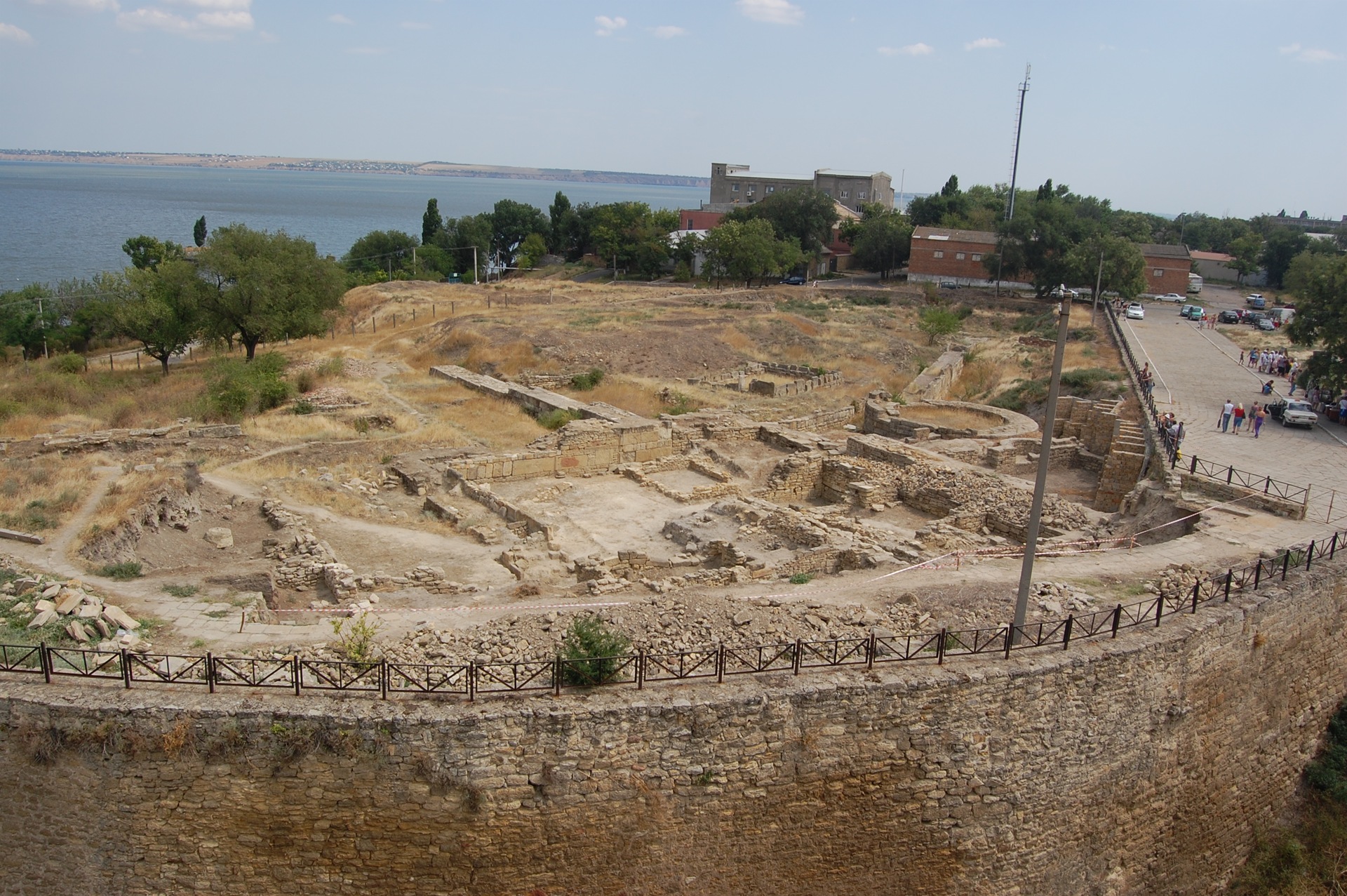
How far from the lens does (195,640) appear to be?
1076 centimetres

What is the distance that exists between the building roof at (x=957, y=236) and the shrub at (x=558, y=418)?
2019 inches

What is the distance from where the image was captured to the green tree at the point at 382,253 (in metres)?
79.7

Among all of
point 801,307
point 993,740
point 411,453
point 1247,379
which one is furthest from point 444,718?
point 801,307

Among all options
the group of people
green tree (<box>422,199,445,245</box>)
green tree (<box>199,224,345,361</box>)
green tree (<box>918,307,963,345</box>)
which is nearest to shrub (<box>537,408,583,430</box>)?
green tree (<box>199,224,345,361</box>)

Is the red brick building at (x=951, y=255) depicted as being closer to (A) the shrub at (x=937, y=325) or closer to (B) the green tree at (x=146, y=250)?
(A) the shrub at (x=937, y=325)

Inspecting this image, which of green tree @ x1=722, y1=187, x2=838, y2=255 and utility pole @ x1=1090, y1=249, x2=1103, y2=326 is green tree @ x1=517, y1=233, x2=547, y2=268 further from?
utility pole @ x1=1090, y1=249, x2=1103, y2=326

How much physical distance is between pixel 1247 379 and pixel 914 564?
78.6 feet

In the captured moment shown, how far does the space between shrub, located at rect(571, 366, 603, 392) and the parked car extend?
20.8 meters

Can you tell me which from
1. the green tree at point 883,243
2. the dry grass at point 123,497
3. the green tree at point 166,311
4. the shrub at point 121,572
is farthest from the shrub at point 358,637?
the green tree at point 883,243

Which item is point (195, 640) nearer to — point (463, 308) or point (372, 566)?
point (372, 566)

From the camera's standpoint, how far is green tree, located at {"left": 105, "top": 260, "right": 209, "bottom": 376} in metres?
34.5

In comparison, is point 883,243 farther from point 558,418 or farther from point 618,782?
point 618,782

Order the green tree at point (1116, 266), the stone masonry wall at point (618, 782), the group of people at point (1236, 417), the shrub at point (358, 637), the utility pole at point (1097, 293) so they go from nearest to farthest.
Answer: the stone masonry wall at point (618, 782)
the shrub at point (358, 637)
the group of people at point (1236, 417)
the utility pole at point (1097, 293)
the green tree at point (1116, 266)

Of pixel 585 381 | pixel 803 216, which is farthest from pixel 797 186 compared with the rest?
pixel 585 381
